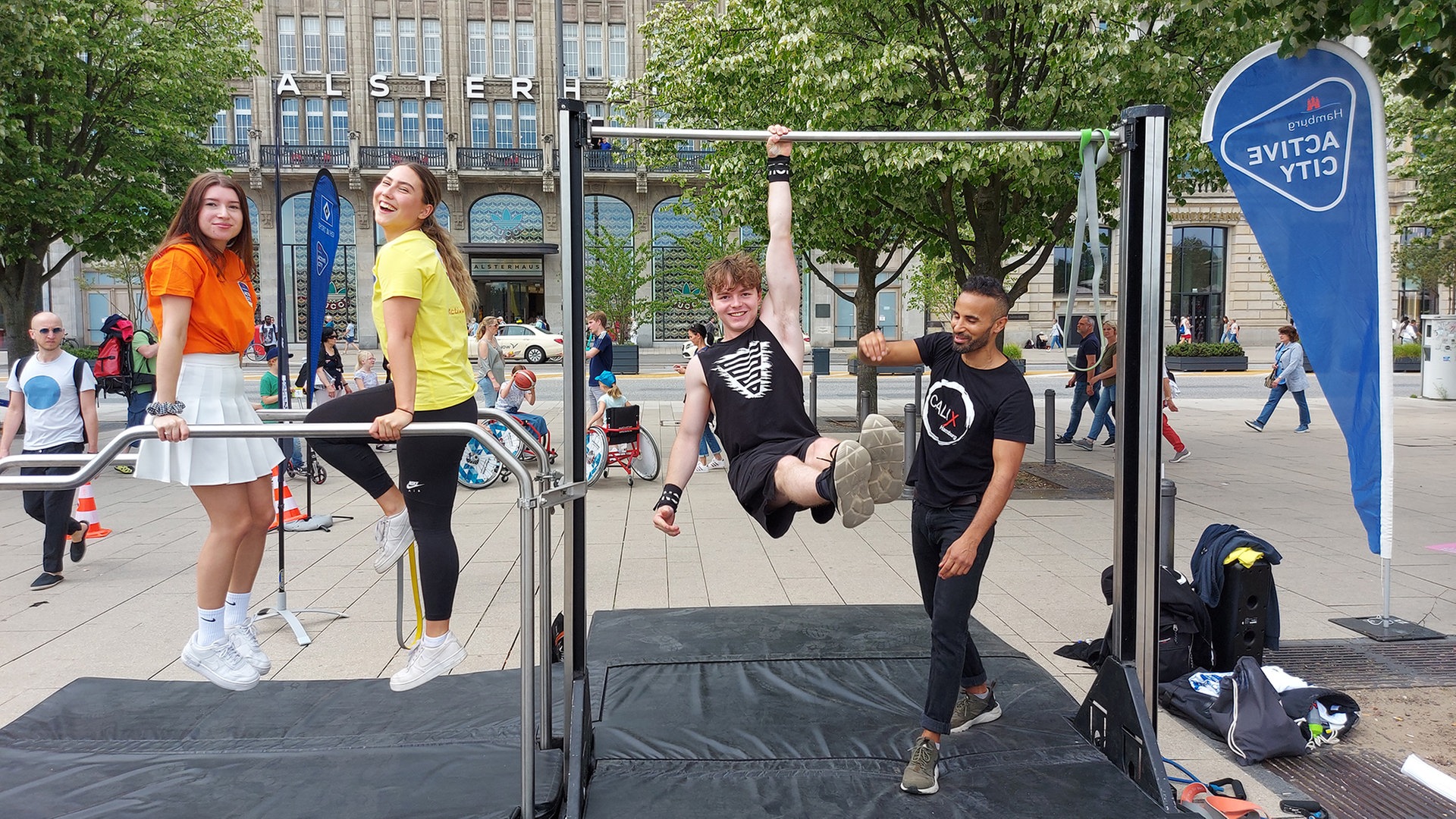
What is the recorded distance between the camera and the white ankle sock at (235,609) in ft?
12.2

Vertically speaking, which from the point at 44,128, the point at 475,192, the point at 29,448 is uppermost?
the point at 475,192

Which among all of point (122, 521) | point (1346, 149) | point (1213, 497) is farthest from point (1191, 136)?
point (122, 521)

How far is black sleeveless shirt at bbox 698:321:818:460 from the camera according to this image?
3.86 meters

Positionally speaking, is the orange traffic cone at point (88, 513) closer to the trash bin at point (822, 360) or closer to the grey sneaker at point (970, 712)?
the grey sneaker at point (970, 712)

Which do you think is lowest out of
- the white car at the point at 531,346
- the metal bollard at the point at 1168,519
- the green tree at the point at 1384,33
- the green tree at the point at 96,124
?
the metal bollard at the point at 1168,519

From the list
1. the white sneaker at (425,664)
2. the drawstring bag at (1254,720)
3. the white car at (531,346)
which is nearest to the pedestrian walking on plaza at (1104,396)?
the drawstring bag at (1254,720)

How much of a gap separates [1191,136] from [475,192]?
117 feet

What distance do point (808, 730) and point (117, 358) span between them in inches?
360

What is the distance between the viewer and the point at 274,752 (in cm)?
377

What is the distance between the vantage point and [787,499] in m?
3.67

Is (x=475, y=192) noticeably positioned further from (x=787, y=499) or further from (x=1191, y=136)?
(x=787, y=499)

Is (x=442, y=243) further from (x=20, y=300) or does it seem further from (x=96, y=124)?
(x=20, y=300)

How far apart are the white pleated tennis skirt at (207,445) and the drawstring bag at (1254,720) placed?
3.95 meters

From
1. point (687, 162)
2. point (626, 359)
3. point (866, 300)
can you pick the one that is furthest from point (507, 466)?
point (626, 359)
